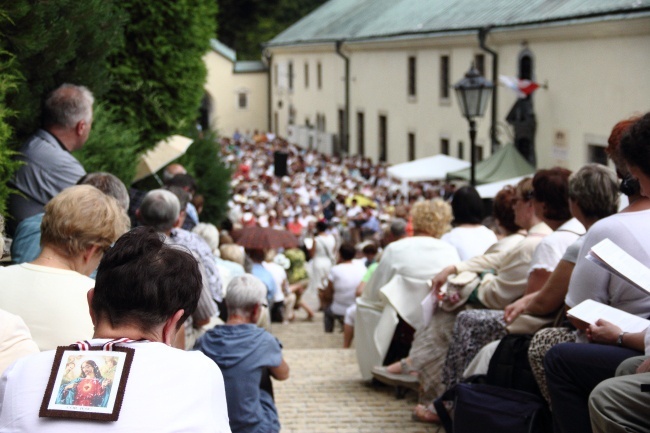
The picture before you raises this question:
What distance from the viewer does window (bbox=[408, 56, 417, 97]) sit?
115ft

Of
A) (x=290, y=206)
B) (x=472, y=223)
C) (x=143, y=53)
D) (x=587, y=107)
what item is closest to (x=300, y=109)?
(x=290, y=206)

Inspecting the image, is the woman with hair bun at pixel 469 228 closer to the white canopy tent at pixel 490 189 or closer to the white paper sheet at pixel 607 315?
the white paper sheet at pixel 607 315

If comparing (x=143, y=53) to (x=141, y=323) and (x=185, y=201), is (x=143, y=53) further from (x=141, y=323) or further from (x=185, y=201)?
(x=141, y=323)

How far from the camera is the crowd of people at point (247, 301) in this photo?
8.32ft

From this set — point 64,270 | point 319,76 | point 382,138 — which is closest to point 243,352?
point 64,270

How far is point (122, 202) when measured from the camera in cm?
523

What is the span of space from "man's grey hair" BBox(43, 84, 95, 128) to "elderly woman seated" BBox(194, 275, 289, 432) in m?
1.70

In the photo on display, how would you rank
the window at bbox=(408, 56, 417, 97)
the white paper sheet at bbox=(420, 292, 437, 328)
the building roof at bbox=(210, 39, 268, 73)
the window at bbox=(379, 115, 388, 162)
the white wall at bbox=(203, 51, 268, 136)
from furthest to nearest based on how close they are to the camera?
the white wall at bbox=(203, 51, 268, 136) < the building roof at bbox=(210, 39, 268, 73) < the window at bbox=(379, 115, 388, 162) < the window at bbox=(408, 56, 417, 97) < the white paper sheet at bbox=(420, 292, 437, 328)

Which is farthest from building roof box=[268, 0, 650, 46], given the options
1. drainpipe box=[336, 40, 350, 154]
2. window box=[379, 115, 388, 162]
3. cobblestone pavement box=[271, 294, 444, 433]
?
cobblestone pavement box=[271, 294, 444, 433]

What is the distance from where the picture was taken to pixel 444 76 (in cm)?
3209

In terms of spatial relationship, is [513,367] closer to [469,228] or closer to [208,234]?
[469,228]

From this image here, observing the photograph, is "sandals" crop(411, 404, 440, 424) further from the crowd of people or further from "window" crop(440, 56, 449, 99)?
"window" crop(440, 56, 449, 99)

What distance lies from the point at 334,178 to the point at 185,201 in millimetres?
30377

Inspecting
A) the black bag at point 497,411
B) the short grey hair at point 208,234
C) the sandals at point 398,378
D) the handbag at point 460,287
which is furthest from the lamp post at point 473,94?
the black bag at point 497,411
